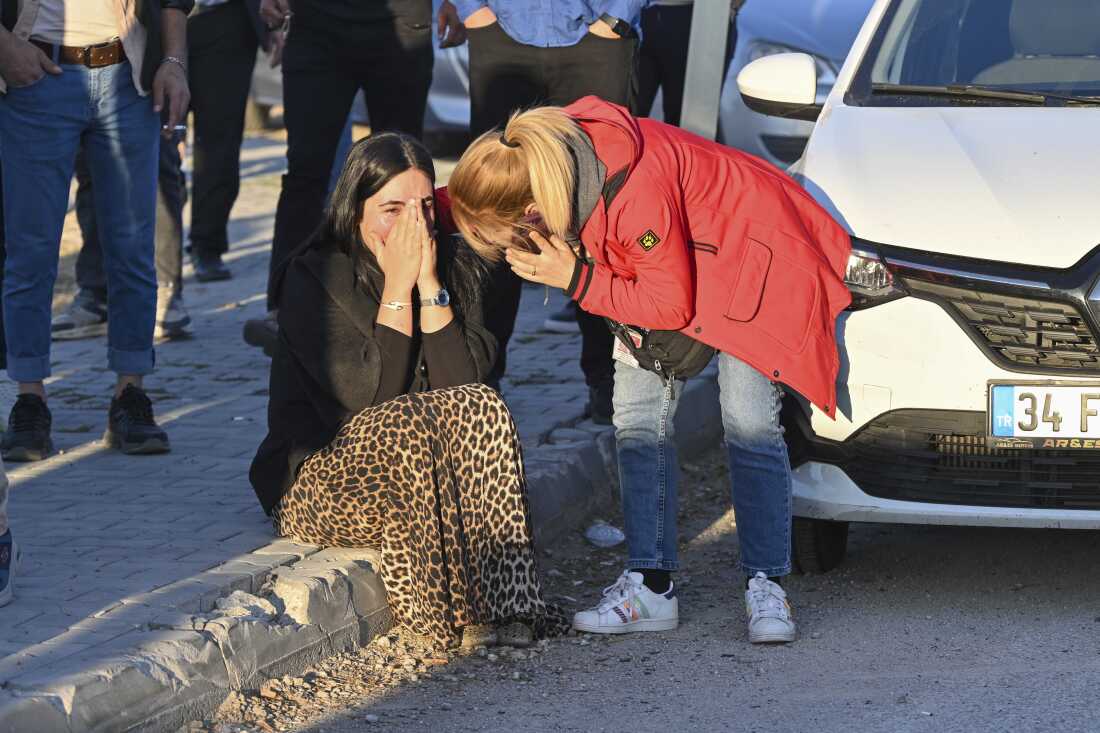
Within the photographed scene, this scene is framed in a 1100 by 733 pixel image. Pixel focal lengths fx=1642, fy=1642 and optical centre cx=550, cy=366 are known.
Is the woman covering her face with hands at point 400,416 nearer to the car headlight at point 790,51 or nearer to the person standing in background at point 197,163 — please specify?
the person standing in background at point 197,163

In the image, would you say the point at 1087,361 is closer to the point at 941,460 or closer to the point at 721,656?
the point at 941,460

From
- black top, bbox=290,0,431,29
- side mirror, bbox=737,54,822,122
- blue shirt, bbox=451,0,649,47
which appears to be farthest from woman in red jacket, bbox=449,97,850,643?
black top, bbox=290,0,431,29

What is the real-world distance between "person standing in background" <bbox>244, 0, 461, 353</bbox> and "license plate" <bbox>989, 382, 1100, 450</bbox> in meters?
2.94

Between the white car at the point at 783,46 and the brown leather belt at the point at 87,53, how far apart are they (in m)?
5.37

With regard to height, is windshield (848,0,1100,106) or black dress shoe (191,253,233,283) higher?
windshield (848,0,1100,106)

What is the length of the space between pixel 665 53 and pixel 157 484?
10.0 ft

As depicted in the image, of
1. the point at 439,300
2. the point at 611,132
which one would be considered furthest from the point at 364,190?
→ the point at 611,132

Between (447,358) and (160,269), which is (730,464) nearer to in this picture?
(447,358)

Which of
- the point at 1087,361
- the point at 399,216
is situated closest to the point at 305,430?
the point at 399,216

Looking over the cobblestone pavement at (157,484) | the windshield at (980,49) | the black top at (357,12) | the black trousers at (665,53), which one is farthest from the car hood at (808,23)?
the windshield at (980,49)

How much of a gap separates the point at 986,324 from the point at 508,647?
1.42 m

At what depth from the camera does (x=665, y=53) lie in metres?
6.93

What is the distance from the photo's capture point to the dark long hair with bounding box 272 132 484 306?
4.24 m

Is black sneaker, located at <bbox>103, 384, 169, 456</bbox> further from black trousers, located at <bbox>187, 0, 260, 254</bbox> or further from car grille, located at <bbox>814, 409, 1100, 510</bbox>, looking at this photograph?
black trousers, located at <bbox>187, 0, 260, 254</bbox>
